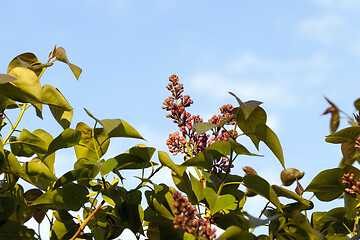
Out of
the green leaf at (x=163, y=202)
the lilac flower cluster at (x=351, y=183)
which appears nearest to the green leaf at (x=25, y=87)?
the green leaf at (x=163, y=202)

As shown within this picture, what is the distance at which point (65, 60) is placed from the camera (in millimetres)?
1810

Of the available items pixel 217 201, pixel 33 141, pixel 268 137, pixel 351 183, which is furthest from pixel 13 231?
pixel 351 183

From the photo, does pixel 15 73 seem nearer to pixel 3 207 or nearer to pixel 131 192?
pixel 3 207

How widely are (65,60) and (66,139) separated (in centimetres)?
35

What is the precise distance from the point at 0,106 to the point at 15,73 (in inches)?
7.6

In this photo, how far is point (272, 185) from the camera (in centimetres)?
170

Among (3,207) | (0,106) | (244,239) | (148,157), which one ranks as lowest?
(244,239)

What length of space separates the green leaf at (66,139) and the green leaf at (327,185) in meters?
0.88

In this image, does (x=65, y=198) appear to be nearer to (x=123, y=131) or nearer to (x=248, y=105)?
(x=123, y=131)

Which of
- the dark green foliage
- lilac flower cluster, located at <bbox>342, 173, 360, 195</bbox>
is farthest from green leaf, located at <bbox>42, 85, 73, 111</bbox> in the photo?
lilac flower cluster, located at <bbox>342, 173, 360, 195</bbox>

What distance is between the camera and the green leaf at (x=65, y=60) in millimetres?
1748

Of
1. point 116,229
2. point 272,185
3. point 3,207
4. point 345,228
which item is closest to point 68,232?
point 116,229

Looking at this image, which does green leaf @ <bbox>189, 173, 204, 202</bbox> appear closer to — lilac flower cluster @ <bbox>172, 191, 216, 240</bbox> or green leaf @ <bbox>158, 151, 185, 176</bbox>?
green leaf @ <bbox>158, 151, 185, 176</bbox>

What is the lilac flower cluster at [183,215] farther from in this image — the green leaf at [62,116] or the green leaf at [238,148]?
the green leaf at [62,116]
